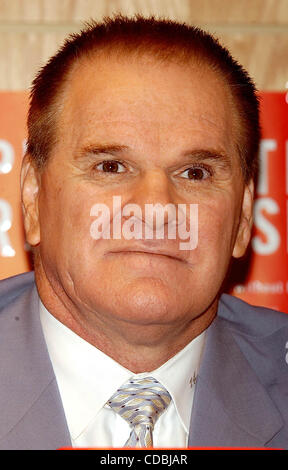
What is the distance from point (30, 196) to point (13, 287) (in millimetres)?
187

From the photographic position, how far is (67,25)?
171 cm

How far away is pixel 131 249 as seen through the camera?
4.05 feet

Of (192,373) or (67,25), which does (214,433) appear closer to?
(192,373)

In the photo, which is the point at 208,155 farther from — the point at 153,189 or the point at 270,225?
the point at 270,225

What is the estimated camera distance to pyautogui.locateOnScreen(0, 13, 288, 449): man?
1.25 metres

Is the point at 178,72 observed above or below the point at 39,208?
above

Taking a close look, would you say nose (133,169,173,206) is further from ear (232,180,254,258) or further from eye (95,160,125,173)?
ear (232,180,254,258)

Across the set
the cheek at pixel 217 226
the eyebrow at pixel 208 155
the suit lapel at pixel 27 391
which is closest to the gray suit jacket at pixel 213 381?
the suit lapel at pixel 27 391

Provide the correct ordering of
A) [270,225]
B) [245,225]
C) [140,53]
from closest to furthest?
[140,53]
[245,225]
[270,225]

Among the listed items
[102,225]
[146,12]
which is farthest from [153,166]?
[146,12]

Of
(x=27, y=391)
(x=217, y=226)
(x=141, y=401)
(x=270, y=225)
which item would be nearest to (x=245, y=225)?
(x=217, y=226)

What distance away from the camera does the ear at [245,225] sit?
1.46m
